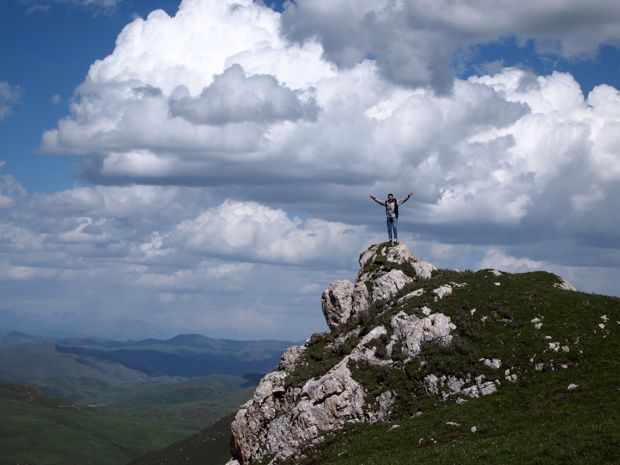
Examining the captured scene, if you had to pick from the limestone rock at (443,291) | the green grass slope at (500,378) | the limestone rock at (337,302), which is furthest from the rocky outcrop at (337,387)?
the limestone rock at (443,291)

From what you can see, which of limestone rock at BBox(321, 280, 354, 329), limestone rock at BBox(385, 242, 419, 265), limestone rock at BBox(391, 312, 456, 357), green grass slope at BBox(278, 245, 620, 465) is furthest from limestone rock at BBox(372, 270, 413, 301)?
limestone rock at BBox(391, 312, 456, 357)

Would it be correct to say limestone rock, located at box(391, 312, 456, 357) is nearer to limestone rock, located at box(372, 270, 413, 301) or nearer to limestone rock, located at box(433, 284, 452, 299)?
A: limestone rock, located at box(433, 284, 452, 299)

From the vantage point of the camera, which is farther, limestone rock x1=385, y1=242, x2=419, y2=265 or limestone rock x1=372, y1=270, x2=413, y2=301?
limestone rock x1=385, y1=242, x2=419, y2=265

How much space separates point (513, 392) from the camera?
4688 cm

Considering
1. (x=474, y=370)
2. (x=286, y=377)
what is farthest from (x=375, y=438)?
(x=286, y=377)

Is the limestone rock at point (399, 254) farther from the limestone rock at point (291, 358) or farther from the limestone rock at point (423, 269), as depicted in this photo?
the limestone rock at point (291, 358)

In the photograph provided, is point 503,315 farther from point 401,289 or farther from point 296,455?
point 296,455

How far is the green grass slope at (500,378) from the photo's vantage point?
119 ft

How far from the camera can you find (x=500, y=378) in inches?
1944

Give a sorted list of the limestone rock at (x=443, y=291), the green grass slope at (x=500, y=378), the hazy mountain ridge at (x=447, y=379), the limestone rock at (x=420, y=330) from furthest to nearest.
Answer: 1. the limestone rock at (x=443, y=291)
2. the limestone rock at (x=420, y=330)
3. the hazy mountain ridge at (x=447, y=379)
4. the green grass slope at (x=500, y=378)

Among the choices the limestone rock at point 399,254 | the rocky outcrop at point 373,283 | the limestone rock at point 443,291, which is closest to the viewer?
the limestone rock at point 443,291

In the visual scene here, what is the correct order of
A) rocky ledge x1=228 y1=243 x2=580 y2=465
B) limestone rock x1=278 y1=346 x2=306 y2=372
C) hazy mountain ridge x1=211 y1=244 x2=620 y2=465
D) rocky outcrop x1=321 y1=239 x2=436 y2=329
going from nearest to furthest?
hazy mountain ridge x1=211 y1=244 x2=620 y2=465
rocky ledge x1=228 y1=243 x2=580 y2=465
limestone rock x1=278 y1=346 x2=306 y2=372
rocky outcrop x1=321 y1=239 x2=436 y2=329

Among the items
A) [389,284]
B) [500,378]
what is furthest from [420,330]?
[389,284]

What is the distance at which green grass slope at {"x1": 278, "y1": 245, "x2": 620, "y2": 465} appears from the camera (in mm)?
36156
